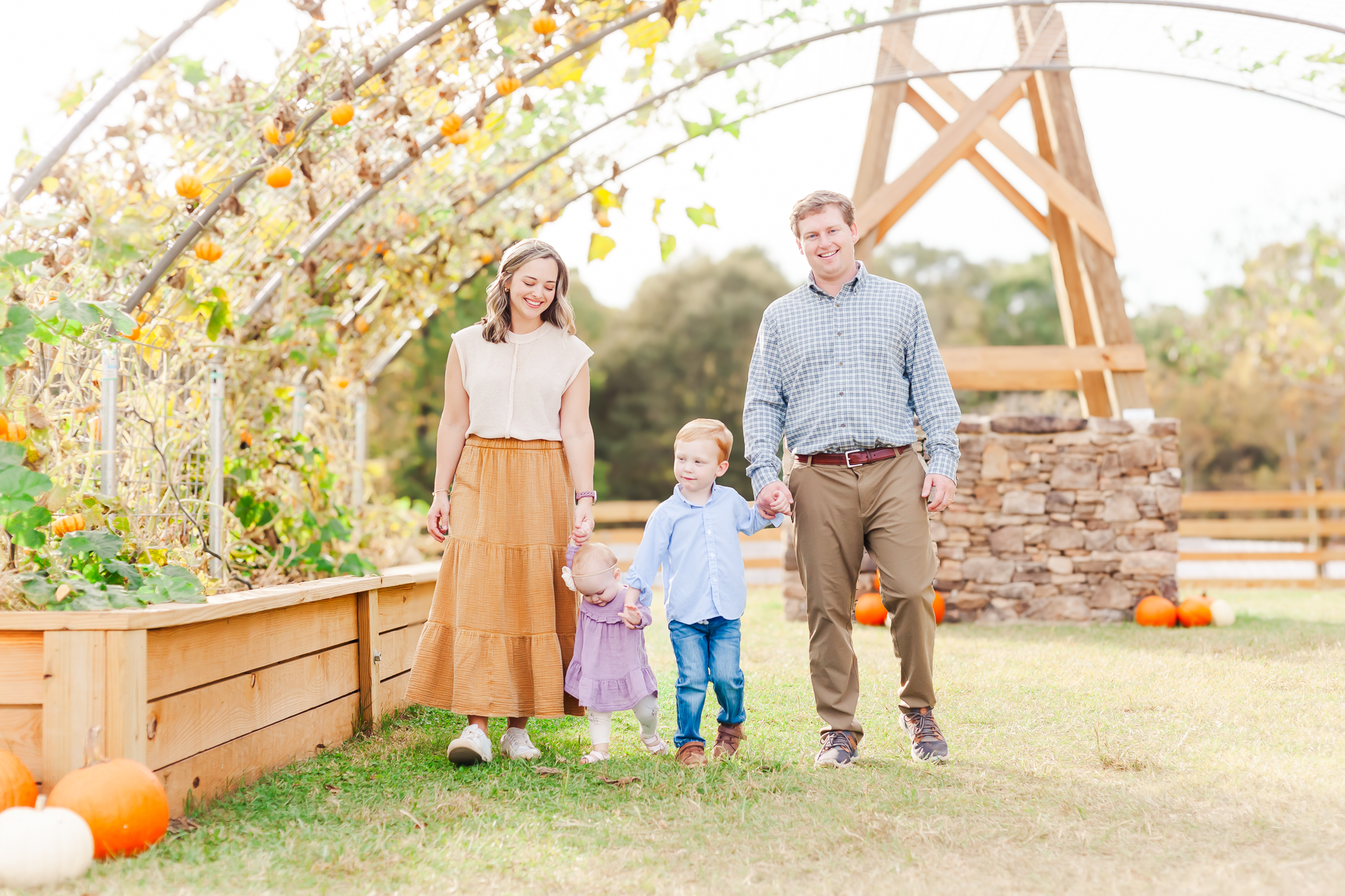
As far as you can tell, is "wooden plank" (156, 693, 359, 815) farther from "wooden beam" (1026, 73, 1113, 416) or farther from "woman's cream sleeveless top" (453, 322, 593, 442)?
"wooden beam" (1026, 73, 1113, 416)

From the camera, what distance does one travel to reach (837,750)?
2.92 meters

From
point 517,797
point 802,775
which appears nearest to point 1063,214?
point 802,775

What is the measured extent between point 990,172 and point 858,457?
16.7 feet

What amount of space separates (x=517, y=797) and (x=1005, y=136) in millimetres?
5816

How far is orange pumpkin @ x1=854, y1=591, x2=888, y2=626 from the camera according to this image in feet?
21.1

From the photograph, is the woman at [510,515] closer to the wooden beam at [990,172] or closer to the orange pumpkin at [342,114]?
A: the orange pumpkin at [342,114]

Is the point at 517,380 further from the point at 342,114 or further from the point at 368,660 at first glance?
the point at 342,114

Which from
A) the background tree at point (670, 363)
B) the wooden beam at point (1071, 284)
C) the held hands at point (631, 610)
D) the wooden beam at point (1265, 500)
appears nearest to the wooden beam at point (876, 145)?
the wooden beam at point (1071, 284)

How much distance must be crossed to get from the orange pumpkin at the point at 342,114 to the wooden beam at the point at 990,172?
4642mm

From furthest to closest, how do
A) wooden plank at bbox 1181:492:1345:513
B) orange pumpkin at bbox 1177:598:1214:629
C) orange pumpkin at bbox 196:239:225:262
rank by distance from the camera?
wooden plank at bbox 1181:492:1345:513, orange pumpkin at bbox 1177:598:1214:629, orange pumpkin at bbox 196:239:225:262

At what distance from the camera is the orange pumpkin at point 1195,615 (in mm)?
6145

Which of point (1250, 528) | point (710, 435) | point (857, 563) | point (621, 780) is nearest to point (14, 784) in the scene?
point (621, 780)

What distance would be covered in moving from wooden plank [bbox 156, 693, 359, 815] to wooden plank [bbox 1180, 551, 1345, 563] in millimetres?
7995

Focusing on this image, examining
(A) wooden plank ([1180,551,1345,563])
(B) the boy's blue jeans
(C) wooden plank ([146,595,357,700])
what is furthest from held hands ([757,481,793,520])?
(A) wooden plank ([1180,551,1345,563])
